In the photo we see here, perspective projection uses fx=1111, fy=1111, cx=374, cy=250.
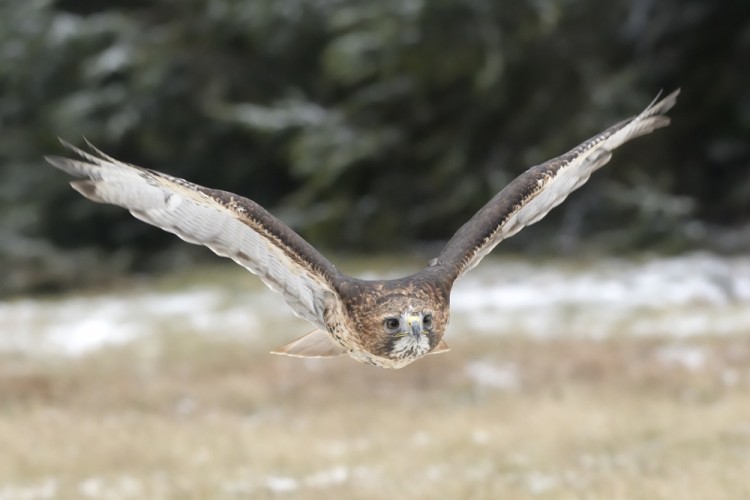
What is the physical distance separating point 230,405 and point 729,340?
519 cm

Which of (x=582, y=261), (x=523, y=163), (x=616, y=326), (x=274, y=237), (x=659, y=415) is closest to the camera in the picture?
(x=274, y=237)

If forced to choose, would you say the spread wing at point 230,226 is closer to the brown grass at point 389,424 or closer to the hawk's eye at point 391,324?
the hawk's eye at point 391,324

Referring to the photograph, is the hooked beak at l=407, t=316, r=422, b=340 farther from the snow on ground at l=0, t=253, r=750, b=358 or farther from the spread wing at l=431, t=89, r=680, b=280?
the snow on ground at l=0, t=253, r=750, b=358

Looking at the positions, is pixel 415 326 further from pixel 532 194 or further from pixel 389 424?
pixel 389 424

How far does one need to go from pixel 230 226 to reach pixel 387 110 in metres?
16.7

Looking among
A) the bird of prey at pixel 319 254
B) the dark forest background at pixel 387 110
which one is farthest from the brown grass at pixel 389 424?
the dark forest background at pixel 387 110

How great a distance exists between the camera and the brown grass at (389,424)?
7891 millimetres

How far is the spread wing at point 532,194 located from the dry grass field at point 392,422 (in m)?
2.66

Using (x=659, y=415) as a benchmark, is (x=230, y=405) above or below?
→ above

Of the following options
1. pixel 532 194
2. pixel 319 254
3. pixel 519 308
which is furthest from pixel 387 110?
pixel 319 254

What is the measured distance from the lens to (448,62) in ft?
62.0

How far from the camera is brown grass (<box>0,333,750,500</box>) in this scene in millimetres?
7891

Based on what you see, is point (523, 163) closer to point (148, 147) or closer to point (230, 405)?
point (148, 147)

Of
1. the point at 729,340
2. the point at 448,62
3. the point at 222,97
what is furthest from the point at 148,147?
the point at 729,340
